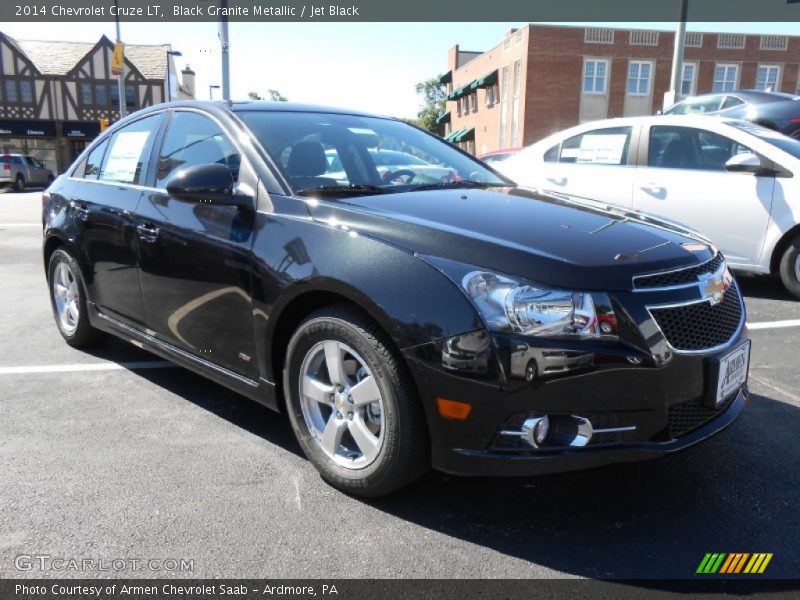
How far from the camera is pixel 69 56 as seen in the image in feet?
156

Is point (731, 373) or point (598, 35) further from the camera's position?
point (598, 35)

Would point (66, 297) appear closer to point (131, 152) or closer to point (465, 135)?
point (131, 152)

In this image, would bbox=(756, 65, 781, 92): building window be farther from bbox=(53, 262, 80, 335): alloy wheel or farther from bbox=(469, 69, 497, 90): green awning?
bbox=(53, 262, 80, 335): alloy wheel

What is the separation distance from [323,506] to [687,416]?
1.43m

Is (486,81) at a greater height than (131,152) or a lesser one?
greater

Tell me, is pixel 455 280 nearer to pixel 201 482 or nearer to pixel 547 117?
pixel 201 482

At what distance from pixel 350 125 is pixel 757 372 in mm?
2959

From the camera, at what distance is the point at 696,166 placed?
6148 mm

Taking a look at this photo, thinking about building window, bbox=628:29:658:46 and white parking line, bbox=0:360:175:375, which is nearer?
white parking line, bbox=0:360:175:375

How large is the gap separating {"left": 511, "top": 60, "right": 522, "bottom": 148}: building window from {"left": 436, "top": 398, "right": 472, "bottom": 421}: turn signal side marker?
3948 centimetres

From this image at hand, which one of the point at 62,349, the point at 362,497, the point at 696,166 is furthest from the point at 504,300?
the point at 696,166

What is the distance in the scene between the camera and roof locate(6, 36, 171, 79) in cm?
4647

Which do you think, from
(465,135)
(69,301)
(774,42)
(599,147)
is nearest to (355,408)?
(69,301)

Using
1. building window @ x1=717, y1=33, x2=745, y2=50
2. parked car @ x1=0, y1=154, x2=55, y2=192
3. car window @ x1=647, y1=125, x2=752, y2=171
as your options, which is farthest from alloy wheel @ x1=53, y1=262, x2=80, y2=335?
building window @ x1=717, y1=33, x2=745, y2=50
